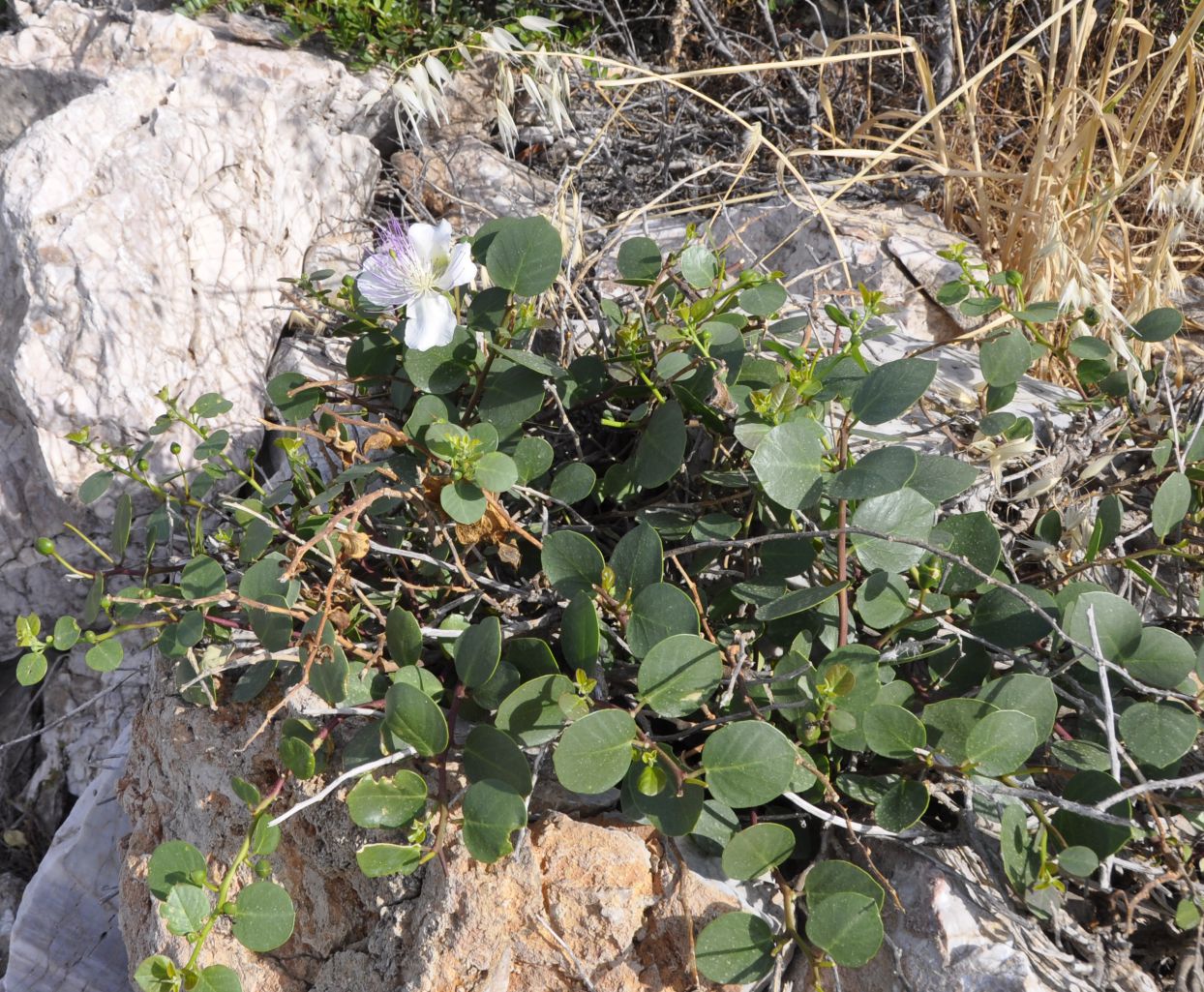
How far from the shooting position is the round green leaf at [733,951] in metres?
0.97

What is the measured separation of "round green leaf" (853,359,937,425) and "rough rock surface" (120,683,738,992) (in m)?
0.55

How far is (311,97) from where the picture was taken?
90.4 inches

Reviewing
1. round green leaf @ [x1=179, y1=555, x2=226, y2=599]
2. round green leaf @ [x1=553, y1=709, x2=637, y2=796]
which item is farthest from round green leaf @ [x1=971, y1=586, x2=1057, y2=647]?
round green leaf @ [x1=179, y1=555, x2=226, y2=599]

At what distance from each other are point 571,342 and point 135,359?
92cm

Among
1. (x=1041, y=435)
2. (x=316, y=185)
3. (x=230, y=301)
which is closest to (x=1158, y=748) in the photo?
(x=1041, y=435)

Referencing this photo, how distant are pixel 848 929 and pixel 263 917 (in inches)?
24.0

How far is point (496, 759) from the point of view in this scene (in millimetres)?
1005

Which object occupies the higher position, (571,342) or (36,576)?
(571,342)

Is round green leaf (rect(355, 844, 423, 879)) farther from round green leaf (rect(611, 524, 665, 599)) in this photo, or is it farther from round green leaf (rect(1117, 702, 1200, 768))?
round green leaf (rect(1117, 702, 1200, 768))

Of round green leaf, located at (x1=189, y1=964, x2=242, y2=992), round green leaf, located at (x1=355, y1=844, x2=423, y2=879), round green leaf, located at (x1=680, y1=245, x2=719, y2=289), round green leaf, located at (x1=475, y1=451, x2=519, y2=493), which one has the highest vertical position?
round green leaf, located at (x1=680, y1=245, x2=719, y2=289)

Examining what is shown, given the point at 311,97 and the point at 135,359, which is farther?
the point at 311,97

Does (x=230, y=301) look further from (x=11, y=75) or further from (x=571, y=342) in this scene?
(x=11, y=75)

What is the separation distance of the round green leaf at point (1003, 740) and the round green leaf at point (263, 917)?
737 mm

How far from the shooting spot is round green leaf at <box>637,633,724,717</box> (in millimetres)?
971
